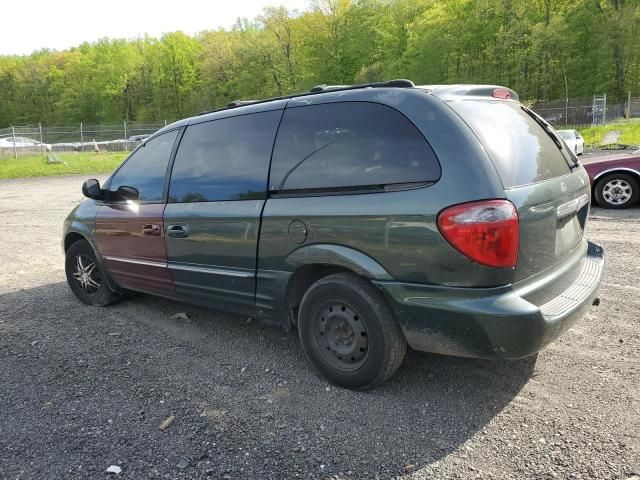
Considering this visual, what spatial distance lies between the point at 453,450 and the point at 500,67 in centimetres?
5305

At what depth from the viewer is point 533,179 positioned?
2830 mm

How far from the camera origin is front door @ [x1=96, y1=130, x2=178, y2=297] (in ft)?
13.7

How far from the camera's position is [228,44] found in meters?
66.4

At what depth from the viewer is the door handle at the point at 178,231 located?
3.89 m

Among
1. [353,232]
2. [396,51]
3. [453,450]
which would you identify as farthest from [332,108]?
[396,51]

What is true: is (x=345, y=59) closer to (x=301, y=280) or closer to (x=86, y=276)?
(x=86, y=276)

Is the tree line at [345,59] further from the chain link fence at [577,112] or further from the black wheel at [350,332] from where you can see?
the black wheel at [350,332]

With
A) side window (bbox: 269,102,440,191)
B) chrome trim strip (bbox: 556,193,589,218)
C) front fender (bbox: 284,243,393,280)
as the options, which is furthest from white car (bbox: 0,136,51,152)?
chrome trim strip (bbox: 556,193,589,218)

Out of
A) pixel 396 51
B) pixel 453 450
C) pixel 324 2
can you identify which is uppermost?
pixel 324 2

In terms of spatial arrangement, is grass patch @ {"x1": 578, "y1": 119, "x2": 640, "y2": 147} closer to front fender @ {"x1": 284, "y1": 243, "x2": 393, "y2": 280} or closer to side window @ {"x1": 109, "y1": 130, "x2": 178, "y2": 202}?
side window @ {"x1": 109, "y1": 130, "x2": 178, "y2": 202}

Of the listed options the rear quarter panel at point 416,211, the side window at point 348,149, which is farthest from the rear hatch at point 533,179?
the side window at point 348,149

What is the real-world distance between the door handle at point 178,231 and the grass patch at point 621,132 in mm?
22380

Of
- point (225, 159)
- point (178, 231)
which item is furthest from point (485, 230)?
point (178, 231)

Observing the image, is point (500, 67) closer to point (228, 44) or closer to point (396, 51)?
point (396, 51)
